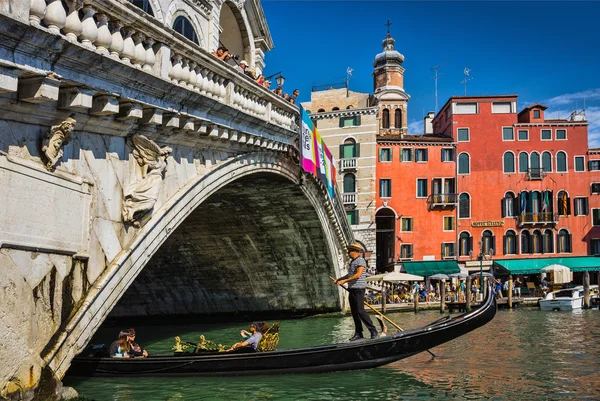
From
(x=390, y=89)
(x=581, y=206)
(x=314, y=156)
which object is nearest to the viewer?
(x=314, y=156)

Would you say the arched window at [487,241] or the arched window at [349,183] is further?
the arched window at [349,183]

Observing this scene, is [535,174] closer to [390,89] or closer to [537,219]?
[537,219]

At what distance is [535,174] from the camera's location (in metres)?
28.2

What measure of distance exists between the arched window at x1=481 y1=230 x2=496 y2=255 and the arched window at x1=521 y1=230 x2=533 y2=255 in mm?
1257

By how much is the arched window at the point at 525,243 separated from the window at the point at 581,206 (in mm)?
2406

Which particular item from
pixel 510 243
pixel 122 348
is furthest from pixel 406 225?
pixel 122 348

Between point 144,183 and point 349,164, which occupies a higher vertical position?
point 349,164

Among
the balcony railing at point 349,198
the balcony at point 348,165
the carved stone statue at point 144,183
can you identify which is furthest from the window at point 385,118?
the carved stone statue at point 144,183

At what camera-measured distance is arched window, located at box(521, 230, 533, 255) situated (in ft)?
91.4

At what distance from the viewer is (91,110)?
5965mm

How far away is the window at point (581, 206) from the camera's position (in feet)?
91.9

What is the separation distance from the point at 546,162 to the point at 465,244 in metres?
5.19

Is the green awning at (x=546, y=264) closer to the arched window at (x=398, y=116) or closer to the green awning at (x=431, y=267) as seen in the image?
the green awning at (x=431, y=267)

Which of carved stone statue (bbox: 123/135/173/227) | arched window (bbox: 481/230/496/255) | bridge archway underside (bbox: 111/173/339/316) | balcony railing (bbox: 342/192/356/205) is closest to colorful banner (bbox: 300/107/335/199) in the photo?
bridge archway underside (bbox: 111/173/339/316)
